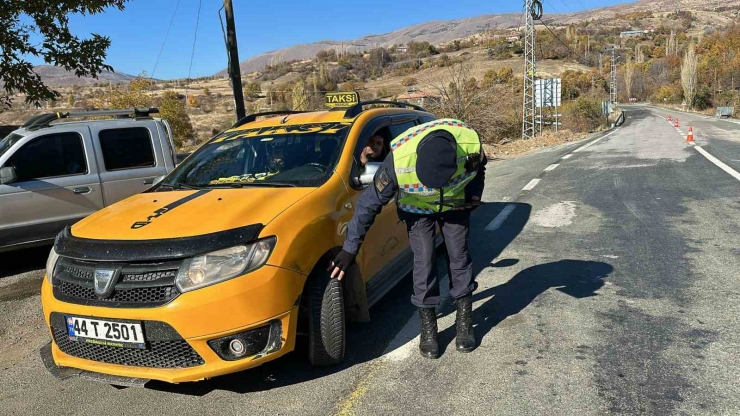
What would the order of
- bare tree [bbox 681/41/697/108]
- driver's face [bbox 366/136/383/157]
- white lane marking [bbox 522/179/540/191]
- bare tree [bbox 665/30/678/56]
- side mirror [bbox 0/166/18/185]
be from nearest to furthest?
driver's face [bbox 366/136/383/157] < side mirror [bbox 0/166/18/185] < white lane marking [bbox 522/179/540/191] < bare tree [bbox 681/41/697/108] < bare tree [bbox 665/30/678/56]

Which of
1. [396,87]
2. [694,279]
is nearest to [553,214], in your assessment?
[694,279]

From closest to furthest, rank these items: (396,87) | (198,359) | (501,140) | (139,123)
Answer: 1. (198,359)
2. (139,123)
3. (501,140)
4. (396,87)

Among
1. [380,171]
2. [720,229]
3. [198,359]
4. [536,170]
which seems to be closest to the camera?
[198,359]

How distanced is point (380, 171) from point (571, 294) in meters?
2.19

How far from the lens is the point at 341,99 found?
20.4ft

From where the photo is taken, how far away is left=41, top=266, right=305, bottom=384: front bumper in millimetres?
2791

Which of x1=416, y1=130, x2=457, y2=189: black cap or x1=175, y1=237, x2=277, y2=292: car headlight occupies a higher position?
x1=416, y1=130, x2=457, y2=189: black cap

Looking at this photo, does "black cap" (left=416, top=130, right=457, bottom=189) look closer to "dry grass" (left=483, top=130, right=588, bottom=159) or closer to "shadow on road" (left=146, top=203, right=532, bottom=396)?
"shadow on road" (left=146, top=203, right=532, bottom=396)

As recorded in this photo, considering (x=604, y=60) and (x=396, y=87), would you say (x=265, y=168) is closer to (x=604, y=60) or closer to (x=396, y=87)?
(x=396, y=87)

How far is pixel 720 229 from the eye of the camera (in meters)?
6.24

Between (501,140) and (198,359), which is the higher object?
(198,359)

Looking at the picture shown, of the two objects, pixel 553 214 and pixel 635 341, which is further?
pixel 553 214

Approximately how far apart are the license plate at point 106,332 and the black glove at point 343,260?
1.15m

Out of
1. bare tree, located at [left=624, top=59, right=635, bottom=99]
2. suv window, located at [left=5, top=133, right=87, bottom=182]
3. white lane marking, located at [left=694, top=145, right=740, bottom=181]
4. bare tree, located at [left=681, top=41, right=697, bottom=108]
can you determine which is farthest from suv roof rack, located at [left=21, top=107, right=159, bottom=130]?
bare tree, located at [left=624, top=59, right=635, bottom=99]
